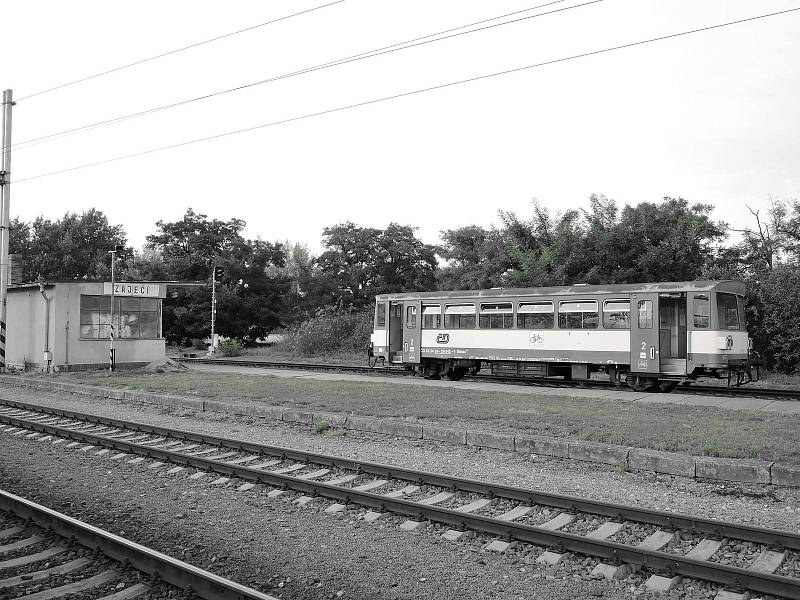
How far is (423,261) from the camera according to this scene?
60062mm

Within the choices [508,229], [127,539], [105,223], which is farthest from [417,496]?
[105,223]

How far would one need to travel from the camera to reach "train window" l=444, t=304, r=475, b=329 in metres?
22.3

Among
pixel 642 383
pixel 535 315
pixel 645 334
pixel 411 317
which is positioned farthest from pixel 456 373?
pixel 645 334

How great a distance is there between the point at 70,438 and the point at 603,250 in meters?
27.5

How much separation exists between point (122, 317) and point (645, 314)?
19.9 meters

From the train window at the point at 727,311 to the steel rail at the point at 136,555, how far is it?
16.4 metres

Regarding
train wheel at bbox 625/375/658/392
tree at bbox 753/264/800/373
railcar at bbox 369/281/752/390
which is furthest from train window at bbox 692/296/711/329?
tree at bbox 753/264/800/373

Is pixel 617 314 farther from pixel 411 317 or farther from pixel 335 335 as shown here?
pixel 335 335

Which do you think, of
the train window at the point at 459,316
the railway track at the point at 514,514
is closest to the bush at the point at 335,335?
the train window at the point at 459,316

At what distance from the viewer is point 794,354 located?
73.6 feet

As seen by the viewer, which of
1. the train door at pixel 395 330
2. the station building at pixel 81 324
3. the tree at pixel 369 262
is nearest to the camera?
the train door at pixel 395 330

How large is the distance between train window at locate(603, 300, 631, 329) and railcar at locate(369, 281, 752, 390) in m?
0.03

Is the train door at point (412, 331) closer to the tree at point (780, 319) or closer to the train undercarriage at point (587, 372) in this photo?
the train undercarriage at point (587, 372)

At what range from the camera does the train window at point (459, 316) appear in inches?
878
